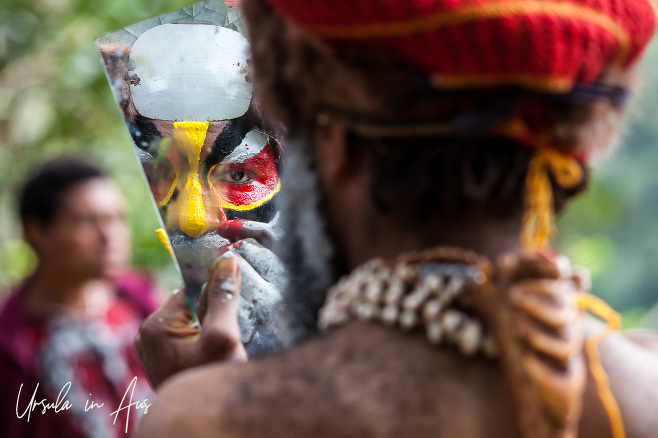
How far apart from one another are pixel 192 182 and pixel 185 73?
28 centimetres

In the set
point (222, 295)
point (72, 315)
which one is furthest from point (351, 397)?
point (72, 315)

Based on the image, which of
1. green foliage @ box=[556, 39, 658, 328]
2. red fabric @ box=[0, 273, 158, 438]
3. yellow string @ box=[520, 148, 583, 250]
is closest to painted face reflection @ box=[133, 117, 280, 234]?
yellow string @ box=[520, 148, 583, 250]

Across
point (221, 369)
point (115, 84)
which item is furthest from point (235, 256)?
point (221, 369)

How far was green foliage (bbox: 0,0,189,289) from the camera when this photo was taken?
561 cm

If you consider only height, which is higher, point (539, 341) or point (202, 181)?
point (202, 181)

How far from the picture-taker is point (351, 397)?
1.07 metres

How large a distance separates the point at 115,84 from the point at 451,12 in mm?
1053

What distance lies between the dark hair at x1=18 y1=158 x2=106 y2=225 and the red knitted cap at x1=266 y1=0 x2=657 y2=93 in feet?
10.4

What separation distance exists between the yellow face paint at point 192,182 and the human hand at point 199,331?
0.11 metres

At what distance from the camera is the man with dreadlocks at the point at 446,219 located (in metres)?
1.04

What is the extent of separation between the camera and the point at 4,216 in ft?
19.2

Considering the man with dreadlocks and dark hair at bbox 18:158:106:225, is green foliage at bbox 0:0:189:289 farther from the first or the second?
the man with dreadlocks

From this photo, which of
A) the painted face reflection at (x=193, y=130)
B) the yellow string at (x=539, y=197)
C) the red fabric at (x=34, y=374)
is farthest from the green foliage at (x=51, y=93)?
the yellow string at (x=539, y=197)

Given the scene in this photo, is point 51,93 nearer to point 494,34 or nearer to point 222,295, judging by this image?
point 222,295
